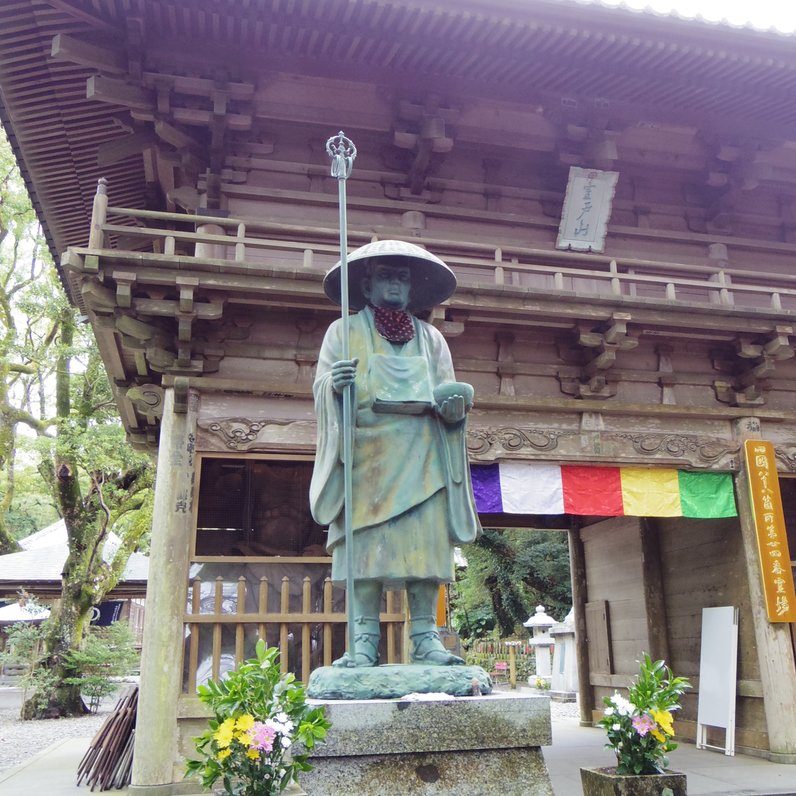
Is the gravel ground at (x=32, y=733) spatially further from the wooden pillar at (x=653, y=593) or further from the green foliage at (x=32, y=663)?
the wooden pillar at (x=653, y=593)

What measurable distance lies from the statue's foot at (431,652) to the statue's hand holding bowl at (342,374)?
1200mm

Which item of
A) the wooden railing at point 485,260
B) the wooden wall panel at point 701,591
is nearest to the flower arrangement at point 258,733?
the wooden railing at point 485,260

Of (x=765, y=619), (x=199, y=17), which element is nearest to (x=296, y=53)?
(x=199, y=17)

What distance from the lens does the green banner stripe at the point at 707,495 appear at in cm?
806

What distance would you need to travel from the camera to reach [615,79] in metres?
7.93

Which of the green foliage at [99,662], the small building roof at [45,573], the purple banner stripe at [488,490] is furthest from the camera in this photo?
the small building roof at [45,573]

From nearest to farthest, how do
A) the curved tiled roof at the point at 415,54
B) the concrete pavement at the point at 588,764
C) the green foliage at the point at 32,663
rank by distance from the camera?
the concrete pavement at the point at 588,764, the curved tiled roof at the point at 415,54, the green foliage at the point at 32,663

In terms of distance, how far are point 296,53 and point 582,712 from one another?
9.61 metres

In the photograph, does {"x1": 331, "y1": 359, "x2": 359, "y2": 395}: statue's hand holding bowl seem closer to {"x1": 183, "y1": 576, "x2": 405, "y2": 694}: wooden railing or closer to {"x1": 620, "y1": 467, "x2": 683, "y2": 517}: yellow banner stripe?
Result: {"x1": 183, "y1": 576, "x2": 405, "y2": 694}: wooden railing

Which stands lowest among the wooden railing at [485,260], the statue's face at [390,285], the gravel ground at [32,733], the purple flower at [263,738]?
the gravel ground at [32,733]

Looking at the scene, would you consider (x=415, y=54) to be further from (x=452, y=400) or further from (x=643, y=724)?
(x=643, y=724)

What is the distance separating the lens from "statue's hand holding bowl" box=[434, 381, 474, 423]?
134 inches

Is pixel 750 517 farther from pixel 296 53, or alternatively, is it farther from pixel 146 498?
pixel 146 498

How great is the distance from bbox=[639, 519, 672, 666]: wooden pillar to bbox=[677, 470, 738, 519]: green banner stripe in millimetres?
2357
